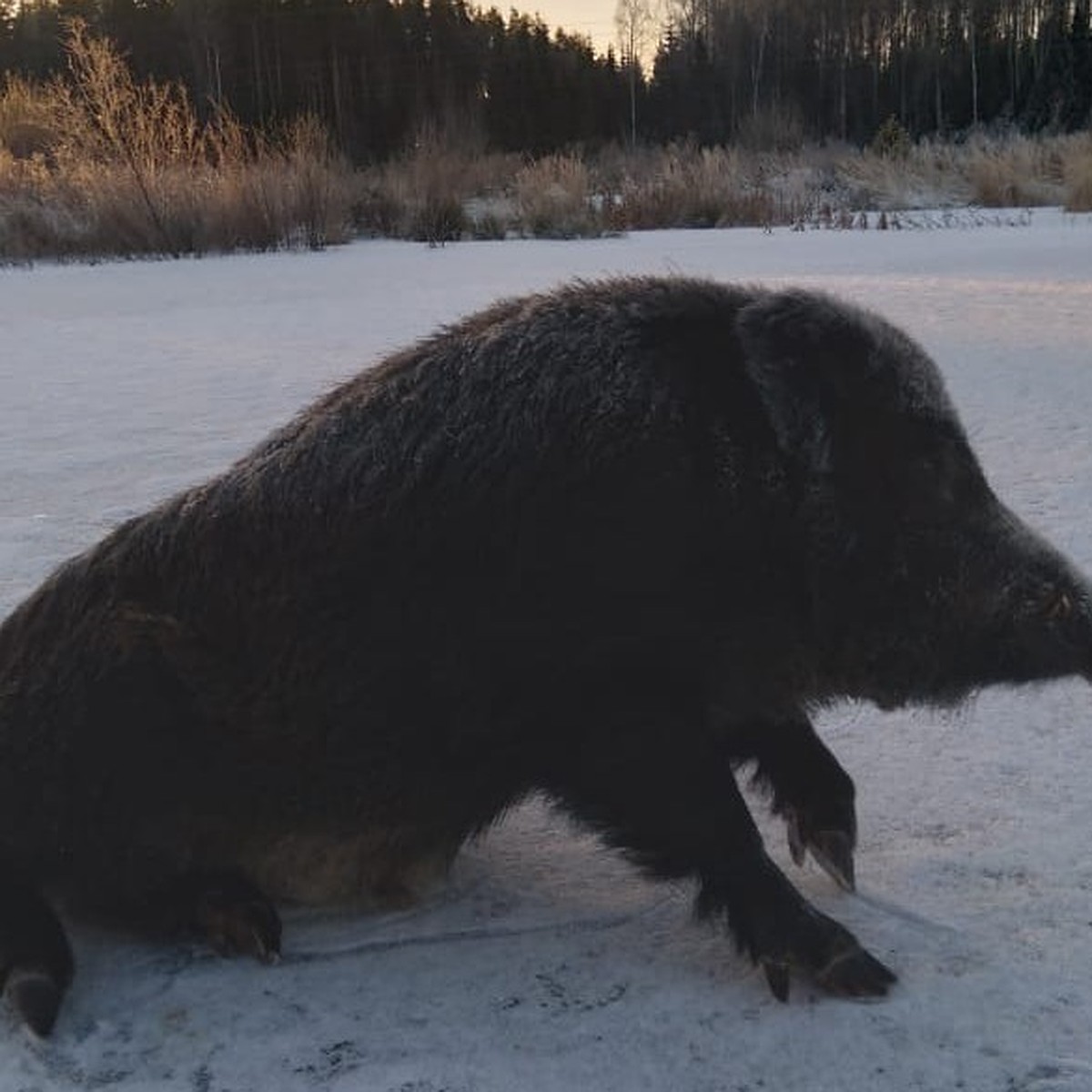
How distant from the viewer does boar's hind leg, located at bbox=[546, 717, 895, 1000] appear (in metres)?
1.74

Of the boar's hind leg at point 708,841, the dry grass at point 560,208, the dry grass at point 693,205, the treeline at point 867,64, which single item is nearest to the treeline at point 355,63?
the treeline at point 867,64

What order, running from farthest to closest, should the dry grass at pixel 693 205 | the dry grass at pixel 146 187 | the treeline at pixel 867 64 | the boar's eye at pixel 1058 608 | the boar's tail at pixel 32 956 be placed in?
1. the treeline at pixel 867 64
2. the dry grass at pixel 693 205
3. the dry grass at pixel 146 187
4. the boar's eye at pixel 1058 608
5. the boar's tail at pixel 32 956

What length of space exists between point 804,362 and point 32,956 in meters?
1.31

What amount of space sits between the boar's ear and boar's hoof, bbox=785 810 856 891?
596mm

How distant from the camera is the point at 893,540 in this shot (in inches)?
71.6

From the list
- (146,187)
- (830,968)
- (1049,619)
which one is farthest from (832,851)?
(146,187)

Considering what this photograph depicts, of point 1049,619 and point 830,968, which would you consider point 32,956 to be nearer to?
point 830,968

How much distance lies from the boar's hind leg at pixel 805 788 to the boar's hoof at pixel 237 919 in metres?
0.75

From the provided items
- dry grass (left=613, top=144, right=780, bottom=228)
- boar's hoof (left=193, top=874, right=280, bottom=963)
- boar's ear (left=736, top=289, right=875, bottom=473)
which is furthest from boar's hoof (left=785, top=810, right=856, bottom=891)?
dry grass (left=613, top=144, right=780, bottom=228)

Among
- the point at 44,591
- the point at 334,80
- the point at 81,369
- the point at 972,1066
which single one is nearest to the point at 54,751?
the point at 44,591

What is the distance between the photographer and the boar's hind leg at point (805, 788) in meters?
2.04

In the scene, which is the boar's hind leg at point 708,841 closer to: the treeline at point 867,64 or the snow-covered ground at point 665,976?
the snow-covered ground at point 665,976

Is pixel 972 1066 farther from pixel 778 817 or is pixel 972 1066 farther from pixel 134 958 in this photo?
pixel 134 958

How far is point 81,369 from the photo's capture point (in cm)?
712
